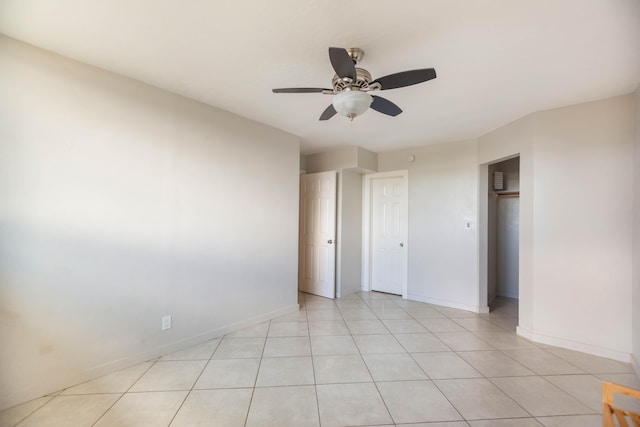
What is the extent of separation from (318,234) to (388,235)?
1.21 metres

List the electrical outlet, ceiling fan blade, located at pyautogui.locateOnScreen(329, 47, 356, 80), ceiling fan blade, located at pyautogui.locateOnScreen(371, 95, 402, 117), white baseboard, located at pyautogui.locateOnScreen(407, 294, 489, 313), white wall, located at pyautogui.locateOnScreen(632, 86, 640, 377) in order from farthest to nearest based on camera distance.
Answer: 1. white baseboard, located at pyautogui.locateOnScreen(407, 294, 489, 313)
2. the electrical outlet
3. white wall, located at pyautogui.locateOnScreen(632, 86, 640, 377)
4. ceiling fan blade, located at pyautogui.locateOnScreen(371, 95, 402, 117)
5. ceiling fan blade, located at pyautogui.locateOnScreen(329, 47, 356, 80)

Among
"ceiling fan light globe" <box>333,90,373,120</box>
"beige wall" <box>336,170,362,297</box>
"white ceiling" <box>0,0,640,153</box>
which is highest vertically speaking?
"white ceiling" <box>0,0,640,153</box>

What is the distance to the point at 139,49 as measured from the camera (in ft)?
6.35

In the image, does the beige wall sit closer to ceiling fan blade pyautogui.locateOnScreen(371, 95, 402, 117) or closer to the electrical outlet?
ceiling fan blade pyautogui.locateOnScreen(371, 95, 402, 117)

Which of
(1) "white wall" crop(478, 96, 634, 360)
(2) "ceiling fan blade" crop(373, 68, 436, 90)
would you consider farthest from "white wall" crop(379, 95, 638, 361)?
(2) "ceiling fan blade" crop(373, 68, 436, 90)

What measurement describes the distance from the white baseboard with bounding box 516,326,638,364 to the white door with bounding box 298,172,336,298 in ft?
8.19

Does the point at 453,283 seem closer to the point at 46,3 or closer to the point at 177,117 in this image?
the point at 177,117

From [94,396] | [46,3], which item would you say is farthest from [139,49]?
[94,396]

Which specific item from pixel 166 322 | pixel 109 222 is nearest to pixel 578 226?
pixel 166 322

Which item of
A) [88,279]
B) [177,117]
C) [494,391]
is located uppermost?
[177,117]

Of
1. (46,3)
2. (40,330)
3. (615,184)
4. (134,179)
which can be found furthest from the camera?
(615,184)

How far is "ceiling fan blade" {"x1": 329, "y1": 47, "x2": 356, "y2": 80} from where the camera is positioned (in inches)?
59.1

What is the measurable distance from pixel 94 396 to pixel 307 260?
320cm

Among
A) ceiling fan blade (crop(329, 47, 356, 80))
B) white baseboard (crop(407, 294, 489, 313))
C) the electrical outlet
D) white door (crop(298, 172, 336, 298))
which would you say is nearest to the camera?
ceiling fan blade (crop(329, 47, 356, 80))
